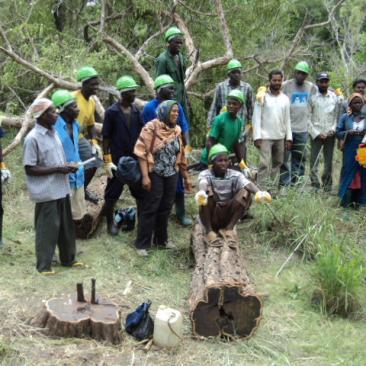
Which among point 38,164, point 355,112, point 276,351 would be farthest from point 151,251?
point 355,112

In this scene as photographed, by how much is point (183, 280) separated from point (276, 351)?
1.47 metres

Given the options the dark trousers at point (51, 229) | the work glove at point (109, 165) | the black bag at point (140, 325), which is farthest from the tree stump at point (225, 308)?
the work glove at point (109, 165)

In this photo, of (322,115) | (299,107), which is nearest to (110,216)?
(299,107)

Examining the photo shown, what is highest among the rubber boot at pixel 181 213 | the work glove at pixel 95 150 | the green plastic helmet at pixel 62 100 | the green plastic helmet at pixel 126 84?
the green plastic helmet at pixel 126 84

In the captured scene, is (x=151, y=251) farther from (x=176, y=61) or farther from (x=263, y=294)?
(x=176, y=61)

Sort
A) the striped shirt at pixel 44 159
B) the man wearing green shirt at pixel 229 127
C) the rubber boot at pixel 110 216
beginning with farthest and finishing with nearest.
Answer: the rubber boot at pixel 110 216 → the man wearing green shirt at pixel 229 127 → the striped shirt at pixel 44 159

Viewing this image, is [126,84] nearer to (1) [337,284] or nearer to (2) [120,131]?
(2) [120,131]

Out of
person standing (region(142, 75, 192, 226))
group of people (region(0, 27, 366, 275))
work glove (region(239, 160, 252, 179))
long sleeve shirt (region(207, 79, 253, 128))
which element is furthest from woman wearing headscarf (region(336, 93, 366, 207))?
person standing (region(142, 75, 192, 226))

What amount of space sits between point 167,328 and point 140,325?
24 centimetres

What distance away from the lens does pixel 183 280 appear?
547cm

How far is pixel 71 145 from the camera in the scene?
5.23 m

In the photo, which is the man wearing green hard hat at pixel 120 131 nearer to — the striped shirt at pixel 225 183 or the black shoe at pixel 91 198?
the black shoe at pixel 91 198

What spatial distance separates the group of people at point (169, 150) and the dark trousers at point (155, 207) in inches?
0.4

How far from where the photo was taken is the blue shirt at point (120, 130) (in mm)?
5902
